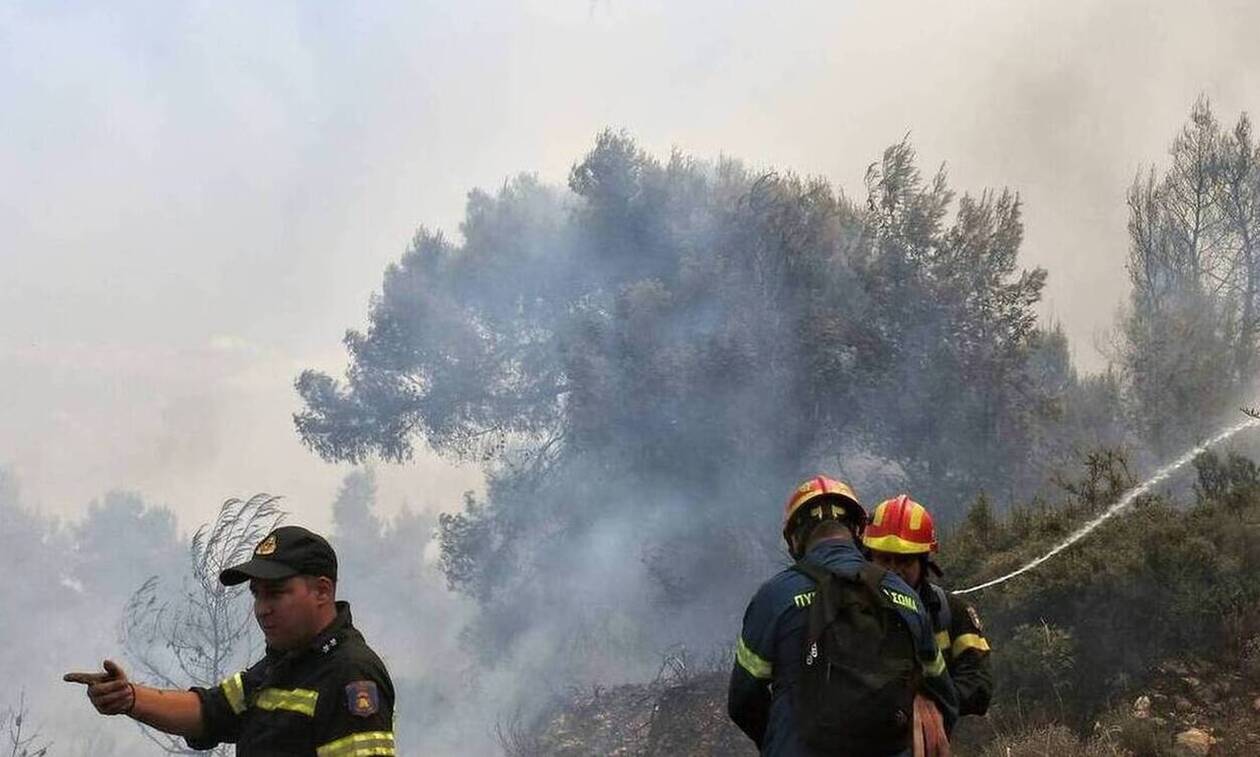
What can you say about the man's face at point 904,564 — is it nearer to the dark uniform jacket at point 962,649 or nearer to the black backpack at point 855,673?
the dark uniform jacket at point 962,649

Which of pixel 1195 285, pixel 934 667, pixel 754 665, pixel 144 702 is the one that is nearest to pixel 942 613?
pixel 934 667

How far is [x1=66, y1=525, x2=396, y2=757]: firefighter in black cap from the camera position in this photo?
236 cm

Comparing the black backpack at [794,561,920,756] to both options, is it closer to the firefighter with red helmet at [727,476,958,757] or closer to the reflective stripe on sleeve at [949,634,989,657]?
the firefighter with red helmet at [727,476,958,757]

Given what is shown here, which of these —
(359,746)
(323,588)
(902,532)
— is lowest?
(359,746)

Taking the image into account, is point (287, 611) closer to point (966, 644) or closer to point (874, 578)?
point (874, 578)

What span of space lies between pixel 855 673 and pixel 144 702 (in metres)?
1.60

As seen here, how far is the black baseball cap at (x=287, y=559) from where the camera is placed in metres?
2.47

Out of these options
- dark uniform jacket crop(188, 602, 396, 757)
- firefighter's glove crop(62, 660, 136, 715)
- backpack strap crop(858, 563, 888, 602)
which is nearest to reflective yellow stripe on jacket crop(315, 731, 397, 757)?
dark uniform jacket crop(188, 602, 396, 757)

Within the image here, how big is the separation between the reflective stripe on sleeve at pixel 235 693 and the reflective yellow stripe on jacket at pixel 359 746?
1.33 ft

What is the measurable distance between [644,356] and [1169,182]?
38.6ft

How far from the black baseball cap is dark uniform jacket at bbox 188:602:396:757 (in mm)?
119

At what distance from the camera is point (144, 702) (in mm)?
2590

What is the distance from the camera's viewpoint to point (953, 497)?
2092 cm

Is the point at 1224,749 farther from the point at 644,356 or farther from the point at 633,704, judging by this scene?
the point at 644,356
